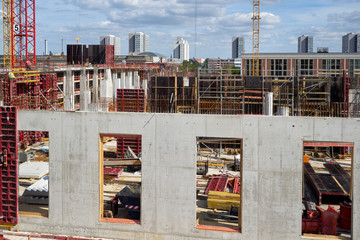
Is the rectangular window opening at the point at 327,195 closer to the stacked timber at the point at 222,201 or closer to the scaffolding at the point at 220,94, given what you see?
the stacked timber at the point at 222,201

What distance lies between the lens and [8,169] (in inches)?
587

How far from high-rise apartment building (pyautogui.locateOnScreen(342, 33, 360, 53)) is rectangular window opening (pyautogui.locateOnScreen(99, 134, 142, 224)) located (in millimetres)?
121599

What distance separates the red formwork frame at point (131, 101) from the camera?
2543cm

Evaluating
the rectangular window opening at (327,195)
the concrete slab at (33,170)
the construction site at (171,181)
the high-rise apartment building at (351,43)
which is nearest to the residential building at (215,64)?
the rectangular window opening at (327,195)

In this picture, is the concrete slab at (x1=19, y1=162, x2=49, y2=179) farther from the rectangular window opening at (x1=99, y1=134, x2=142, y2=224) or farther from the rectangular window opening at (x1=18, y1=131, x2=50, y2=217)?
the rectangular window opening at (x1=99, y1=134, x2=142, y2=224)

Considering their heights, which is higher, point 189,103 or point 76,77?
point 76,77

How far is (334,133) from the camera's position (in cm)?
1286

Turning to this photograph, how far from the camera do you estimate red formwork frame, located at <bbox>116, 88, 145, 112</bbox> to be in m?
25.4

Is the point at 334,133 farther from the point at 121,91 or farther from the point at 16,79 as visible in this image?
the point at 16,79

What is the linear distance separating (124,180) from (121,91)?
7.19 metres

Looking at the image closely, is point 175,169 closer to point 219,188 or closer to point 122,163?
point 219,188

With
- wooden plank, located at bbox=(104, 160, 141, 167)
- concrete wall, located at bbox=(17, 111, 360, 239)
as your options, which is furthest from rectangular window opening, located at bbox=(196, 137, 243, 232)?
Result: wooden plank, located at bbox=(104, 160, 141, 167)

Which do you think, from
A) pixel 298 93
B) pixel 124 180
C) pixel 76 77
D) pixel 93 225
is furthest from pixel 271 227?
pixel 76 77

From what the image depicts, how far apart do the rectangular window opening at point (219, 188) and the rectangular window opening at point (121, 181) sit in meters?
2.62
